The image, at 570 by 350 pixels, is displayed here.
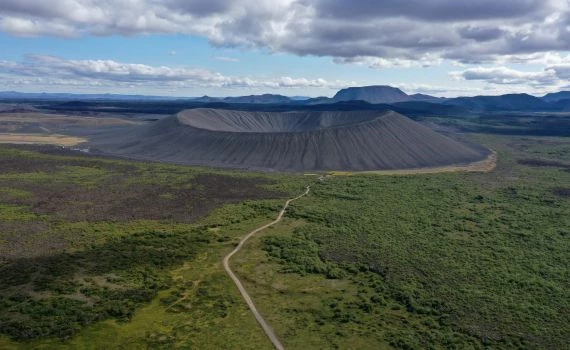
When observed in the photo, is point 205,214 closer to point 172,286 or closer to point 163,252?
point 163,252

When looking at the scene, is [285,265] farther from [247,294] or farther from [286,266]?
[247,294]

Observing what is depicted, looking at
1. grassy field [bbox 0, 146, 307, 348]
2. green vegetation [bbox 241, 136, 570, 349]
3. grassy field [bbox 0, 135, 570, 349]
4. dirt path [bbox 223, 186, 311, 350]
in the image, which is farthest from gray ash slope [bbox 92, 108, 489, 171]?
dirt path [bbox 223, 186, 311, 350]

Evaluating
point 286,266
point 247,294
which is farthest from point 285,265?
point 247,294

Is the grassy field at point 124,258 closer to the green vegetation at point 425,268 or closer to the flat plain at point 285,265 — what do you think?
the flat plain at point 285,265

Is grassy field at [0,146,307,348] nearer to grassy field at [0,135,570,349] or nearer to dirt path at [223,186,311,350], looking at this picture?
grassy field at [0,135,570,349]

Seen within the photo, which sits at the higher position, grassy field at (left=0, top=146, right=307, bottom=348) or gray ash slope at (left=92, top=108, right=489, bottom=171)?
gray ash slope at (left=92, top=108, right=489, bottom=171)

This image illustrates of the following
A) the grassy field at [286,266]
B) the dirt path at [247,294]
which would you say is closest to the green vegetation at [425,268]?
the grassy field at [286,266]
